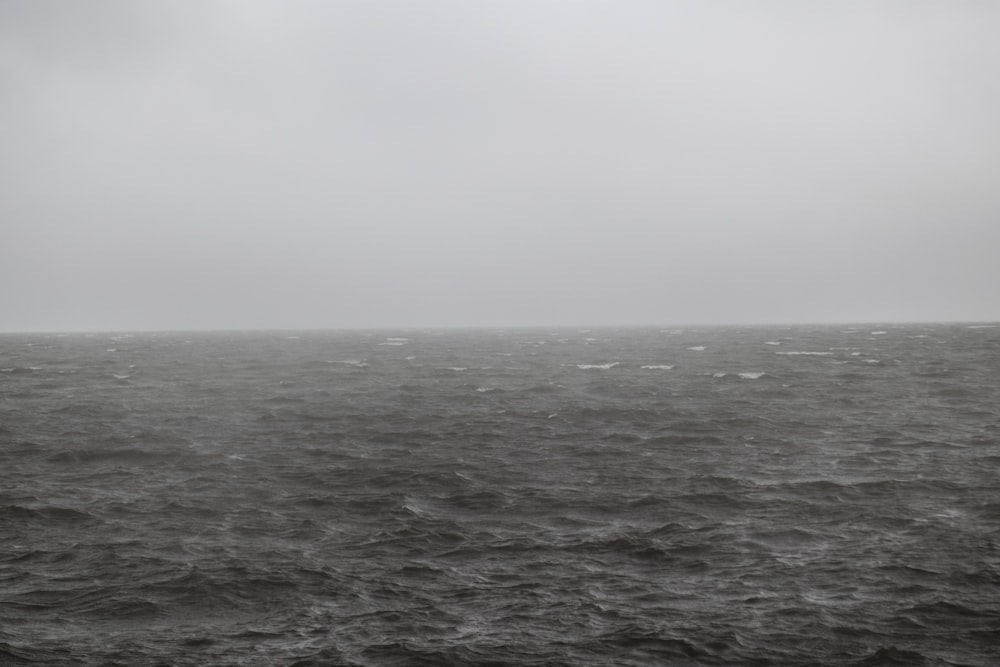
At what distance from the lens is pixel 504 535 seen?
19609 mm

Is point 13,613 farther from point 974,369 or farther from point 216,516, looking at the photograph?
point 974,369

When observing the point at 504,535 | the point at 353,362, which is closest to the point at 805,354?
the point at 353,362

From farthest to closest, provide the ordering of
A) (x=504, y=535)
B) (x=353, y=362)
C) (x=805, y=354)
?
(x=805, y=354)
(x=353, y=362)
(x=504, y=535)

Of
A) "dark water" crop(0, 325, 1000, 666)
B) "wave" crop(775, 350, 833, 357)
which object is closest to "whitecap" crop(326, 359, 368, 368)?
"dark water" crop(0, 325, 1000, 666)

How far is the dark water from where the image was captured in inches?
513

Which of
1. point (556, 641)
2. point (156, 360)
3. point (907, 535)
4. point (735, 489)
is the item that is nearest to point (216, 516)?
point (556, 641)

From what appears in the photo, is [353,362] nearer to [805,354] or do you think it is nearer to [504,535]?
[805,354]

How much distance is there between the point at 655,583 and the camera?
15.8 meters

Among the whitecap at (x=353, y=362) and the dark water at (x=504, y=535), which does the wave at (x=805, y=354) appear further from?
the whitecap at (x=353, y=362)

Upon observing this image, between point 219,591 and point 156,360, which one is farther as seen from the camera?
point 156,360

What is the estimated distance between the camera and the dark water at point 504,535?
42.8ft

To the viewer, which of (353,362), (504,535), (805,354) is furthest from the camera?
(805,354)

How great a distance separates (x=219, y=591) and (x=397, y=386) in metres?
42.3

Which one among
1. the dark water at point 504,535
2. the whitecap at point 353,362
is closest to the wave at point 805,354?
the dark water at point 504,535
